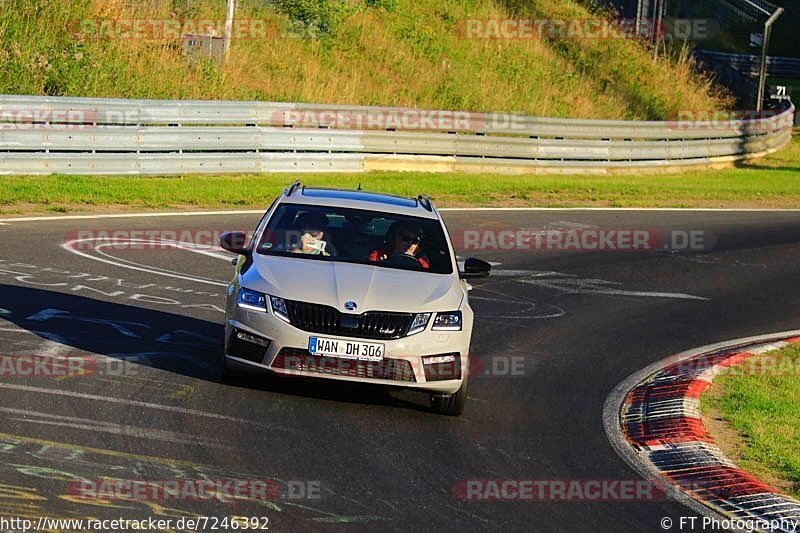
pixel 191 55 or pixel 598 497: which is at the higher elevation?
pixel 191 55

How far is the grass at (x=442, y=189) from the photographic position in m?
20.8

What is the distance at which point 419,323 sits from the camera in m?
9.44

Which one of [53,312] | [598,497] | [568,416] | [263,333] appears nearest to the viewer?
[598,497]

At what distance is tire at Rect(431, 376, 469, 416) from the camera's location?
31.5ft

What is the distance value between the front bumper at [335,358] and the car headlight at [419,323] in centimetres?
4

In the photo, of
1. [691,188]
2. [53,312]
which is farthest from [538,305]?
[691,188]

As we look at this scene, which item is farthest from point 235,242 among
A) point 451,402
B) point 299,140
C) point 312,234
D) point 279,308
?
point 299,140

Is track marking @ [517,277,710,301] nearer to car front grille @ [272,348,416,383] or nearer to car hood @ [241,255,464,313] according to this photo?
car hood @ [241,255,464,313]

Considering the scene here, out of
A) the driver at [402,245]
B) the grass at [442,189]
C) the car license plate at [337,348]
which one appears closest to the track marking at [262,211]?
the grass at [442,189]

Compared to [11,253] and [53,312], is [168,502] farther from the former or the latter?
[11,253]

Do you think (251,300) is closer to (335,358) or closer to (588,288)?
(335,358)

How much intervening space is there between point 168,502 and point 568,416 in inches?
159

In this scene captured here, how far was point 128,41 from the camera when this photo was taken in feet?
98.1


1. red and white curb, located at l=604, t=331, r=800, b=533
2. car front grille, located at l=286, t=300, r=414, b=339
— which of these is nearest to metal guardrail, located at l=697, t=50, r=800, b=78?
red and white curb, located at l=604, t=331, r=800, b=533
